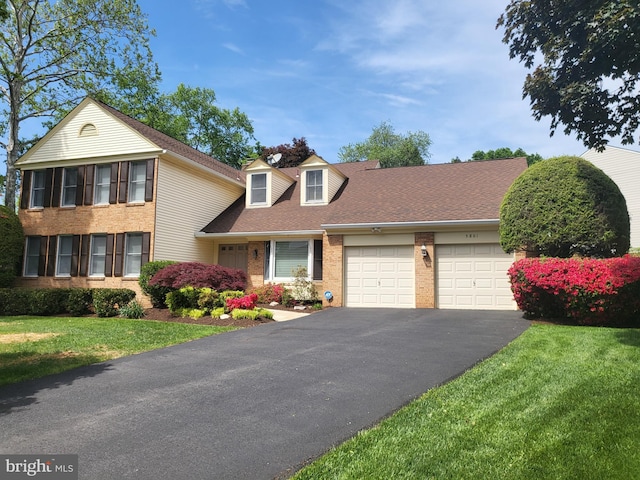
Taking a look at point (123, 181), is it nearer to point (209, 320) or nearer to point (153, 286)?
point (153, 286)

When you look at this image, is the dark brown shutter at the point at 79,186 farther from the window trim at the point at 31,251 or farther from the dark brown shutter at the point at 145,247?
the dark brown shutter at the point at 145,247

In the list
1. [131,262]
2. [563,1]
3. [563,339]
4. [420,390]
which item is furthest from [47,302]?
[563,1]

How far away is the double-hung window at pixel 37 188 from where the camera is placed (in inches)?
757

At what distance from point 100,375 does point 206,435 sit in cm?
337

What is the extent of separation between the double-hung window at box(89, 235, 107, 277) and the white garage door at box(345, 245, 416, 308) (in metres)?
10.1

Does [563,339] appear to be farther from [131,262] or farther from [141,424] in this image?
[131,262]

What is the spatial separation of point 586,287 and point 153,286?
13.4 meters

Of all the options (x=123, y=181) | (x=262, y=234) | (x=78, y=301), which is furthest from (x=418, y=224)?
(x=78, y=301)

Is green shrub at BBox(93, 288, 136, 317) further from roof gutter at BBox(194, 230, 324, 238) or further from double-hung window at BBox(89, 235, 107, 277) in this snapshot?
roof gutter at BBox(194, 230, 324, 238)

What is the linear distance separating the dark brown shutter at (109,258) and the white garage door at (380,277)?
31.1 ft

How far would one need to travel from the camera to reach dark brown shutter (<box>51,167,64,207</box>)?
18.8 meters

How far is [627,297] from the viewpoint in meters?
10.4

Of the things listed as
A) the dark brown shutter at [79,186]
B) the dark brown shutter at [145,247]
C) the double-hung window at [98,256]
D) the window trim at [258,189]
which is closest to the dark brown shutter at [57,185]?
the dark brown shutter at [79,186]

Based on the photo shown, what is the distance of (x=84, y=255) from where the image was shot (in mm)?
17891
